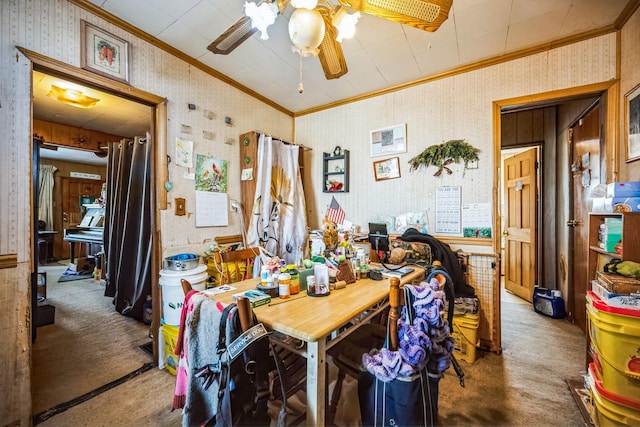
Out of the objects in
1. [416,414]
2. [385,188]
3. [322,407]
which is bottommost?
[416,414]

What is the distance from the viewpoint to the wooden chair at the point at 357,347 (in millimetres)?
1063

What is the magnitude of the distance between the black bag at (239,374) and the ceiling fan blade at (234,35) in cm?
145

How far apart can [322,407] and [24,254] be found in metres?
1.90

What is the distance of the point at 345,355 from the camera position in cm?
137

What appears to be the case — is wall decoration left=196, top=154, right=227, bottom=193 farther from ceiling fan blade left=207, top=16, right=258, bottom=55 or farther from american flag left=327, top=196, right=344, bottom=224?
american flag left=327, top=196, right=344, bottom=224

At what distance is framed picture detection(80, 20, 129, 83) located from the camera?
1.70m

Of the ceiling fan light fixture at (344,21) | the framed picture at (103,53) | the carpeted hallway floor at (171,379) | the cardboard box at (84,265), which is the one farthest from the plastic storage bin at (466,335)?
the cardboard box at (84,265)

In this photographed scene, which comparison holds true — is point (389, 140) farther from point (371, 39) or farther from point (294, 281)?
point (294, 281)

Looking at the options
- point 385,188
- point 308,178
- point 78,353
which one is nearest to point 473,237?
point 385,188

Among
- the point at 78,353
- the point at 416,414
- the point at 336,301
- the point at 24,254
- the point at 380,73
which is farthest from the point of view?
the point at 380,73

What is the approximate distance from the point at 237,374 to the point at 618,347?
181 centimetres

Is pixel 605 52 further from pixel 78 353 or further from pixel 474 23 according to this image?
pixel 78 353

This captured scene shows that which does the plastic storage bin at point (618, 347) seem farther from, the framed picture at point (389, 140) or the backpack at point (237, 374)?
the framed picture at point (389, 140)

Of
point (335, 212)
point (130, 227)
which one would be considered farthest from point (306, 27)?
point (130, 227)
